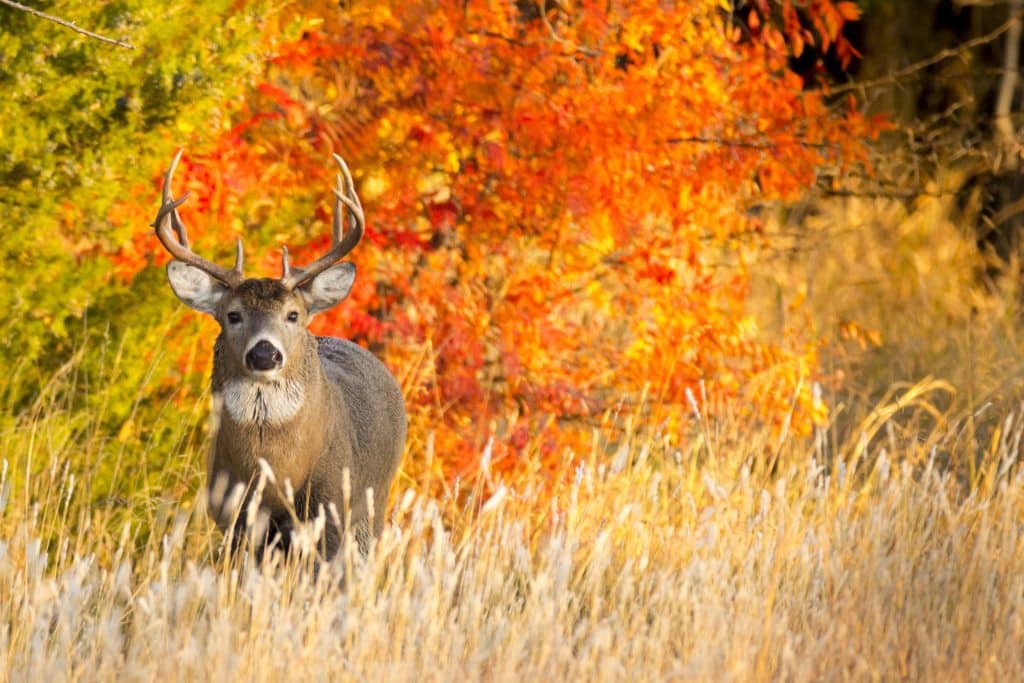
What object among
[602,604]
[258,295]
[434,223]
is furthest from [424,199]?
[602,604]

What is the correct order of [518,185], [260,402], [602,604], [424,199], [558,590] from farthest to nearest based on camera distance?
1. [424,199]
2. [518,185]
3. [260,402]
4. [602,604]
5. [558,590]

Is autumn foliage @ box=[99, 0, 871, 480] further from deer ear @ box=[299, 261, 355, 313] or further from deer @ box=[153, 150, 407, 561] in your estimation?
deer ear @ box=[299, 261, 355, 313]

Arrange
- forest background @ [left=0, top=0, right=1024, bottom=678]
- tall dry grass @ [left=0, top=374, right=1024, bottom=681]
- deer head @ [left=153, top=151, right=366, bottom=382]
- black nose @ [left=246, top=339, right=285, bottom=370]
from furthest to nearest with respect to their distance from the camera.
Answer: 1. forest background @ [left=0, top=0, right=1024, bottom=678]
2. deer head @ [left=153, top=151, right=366, bottom=382]
3. black nose @ [left=246, top=339, right=285, bottom=370]
4. tall dry grass @ [left=0, top=374, right=1024, bottom=681]

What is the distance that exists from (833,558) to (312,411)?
213 centimetres

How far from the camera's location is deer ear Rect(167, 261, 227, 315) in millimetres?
6770

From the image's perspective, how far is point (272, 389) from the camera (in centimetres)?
664

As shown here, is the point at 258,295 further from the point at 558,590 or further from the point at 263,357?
the point at 558,590

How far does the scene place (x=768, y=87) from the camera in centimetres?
895

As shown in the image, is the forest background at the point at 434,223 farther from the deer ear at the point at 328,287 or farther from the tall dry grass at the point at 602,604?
the deer ear at the point at 328,287

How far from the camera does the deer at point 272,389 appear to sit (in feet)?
21.6

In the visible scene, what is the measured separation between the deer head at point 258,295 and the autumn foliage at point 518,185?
3.95ft

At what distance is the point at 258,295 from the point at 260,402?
0.40m

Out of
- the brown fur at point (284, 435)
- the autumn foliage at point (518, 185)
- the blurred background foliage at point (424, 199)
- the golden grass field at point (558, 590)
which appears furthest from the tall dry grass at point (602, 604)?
the autumn foliage at point (518, 185)

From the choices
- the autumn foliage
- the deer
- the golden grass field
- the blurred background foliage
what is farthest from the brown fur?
the autumn foliage
